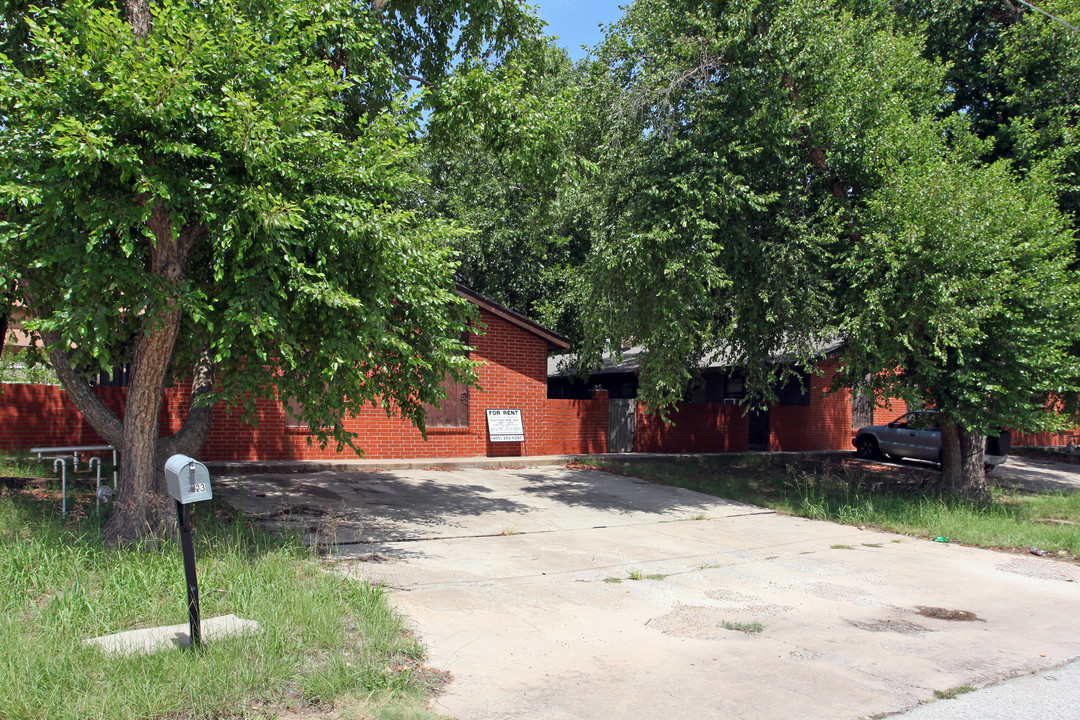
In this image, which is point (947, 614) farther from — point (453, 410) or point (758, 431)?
point (758, 431)

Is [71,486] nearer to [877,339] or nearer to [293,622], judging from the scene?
[293,622]

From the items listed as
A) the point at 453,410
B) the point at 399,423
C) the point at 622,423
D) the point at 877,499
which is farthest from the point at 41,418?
the point at 877,499

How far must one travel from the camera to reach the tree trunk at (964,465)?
1477cm

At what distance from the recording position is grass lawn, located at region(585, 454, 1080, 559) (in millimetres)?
12023

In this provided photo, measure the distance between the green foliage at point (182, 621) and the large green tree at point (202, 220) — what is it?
1.31 metres

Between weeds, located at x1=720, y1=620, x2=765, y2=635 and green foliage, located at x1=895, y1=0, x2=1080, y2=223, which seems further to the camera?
green foliage, located at x1=895, y1=0, x2=1080, y2=223

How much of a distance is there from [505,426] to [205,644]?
44.3 ft

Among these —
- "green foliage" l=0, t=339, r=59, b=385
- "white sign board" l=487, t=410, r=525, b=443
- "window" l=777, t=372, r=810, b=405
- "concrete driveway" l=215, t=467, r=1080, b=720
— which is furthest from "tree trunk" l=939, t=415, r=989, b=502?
"green foliage" l=0, t=339, r=59, b=385

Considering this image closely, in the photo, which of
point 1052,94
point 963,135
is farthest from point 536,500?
point 1052,94

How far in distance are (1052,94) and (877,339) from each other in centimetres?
741

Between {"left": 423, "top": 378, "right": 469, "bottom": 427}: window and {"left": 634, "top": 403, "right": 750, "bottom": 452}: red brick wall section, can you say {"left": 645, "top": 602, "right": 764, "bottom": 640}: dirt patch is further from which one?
{"left": 634, "top": 403, "right": 750, "bottom": 452}: red brick wall section

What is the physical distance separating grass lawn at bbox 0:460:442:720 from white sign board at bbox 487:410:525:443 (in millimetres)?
10224

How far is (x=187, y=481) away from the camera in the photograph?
5.09 m

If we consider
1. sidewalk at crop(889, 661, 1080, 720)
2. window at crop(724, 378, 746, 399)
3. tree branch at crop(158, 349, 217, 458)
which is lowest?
sidewalk at crop(889, 661, 1080, 720)
